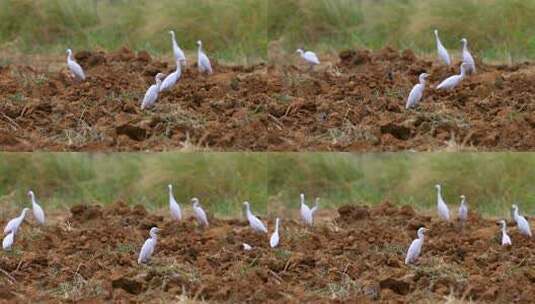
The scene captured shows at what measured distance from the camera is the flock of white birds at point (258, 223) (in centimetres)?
973

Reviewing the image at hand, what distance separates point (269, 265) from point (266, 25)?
2.62m

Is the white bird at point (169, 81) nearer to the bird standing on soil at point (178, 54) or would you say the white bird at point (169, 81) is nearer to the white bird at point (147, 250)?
the bird standing on soil at point (178, 54)

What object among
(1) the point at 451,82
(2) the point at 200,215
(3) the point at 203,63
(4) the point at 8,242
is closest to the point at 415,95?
(1) the point at 451,82

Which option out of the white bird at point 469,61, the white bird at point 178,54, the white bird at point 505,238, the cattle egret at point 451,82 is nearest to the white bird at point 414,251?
the white bird at point 505,238

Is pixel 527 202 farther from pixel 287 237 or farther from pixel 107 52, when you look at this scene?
pixel 107 52

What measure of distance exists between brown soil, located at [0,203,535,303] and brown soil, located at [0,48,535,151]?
0.62m

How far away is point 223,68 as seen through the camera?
1124cm

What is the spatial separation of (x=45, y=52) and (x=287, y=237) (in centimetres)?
275

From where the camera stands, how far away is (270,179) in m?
11.9

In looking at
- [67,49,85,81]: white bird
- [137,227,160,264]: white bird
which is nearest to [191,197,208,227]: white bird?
[137,227,160,264]: white bird

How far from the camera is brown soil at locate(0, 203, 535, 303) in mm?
9281

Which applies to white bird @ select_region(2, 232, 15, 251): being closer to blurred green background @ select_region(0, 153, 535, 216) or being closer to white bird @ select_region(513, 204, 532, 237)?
blurred green background @ select_region(0, 153, 535, 216)

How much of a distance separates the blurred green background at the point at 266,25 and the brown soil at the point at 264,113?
835 millimetres

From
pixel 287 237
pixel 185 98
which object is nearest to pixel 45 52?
pixel 185 98
